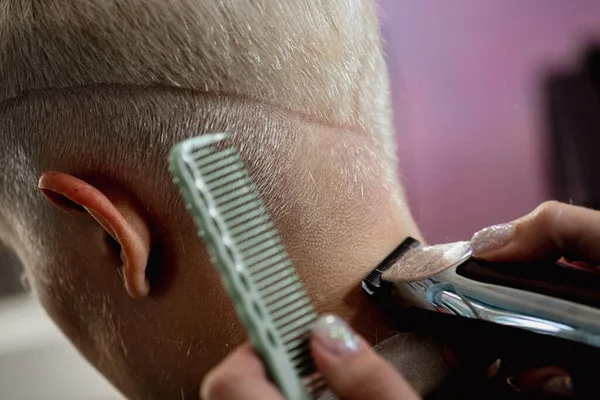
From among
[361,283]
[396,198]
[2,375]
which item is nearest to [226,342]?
[361,283]

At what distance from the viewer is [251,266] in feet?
1.41

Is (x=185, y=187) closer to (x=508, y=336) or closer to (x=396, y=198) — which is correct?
(x=508, y=336)

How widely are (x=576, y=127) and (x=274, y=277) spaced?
155 centimetres

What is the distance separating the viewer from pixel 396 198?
801 millimetres

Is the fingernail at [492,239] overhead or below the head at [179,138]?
below

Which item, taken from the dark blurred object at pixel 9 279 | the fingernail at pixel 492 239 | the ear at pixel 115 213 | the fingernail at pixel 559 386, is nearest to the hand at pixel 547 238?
the fingernail at pixel 492 239

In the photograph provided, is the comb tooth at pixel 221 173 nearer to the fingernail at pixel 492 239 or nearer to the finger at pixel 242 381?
the finger at pixel 242 381

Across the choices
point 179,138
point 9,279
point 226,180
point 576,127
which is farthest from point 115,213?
point 576,127

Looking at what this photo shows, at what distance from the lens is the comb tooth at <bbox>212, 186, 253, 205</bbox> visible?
16.8 inches

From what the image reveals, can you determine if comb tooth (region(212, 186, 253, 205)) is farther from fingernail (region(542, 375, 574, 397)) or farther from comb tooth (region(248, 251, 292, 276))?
fingernail (region(542, 375, 574, 397))

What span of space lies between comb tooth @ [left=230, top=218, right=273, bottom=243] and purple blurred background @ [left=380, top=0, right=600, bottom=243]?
2.77 feet

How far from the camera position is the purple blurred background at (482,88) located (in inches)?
55.5

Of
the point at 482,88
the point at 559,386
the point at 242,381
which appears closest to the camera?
the point at 242,381

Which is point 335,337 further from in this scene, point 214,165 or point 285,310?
point 214,165
